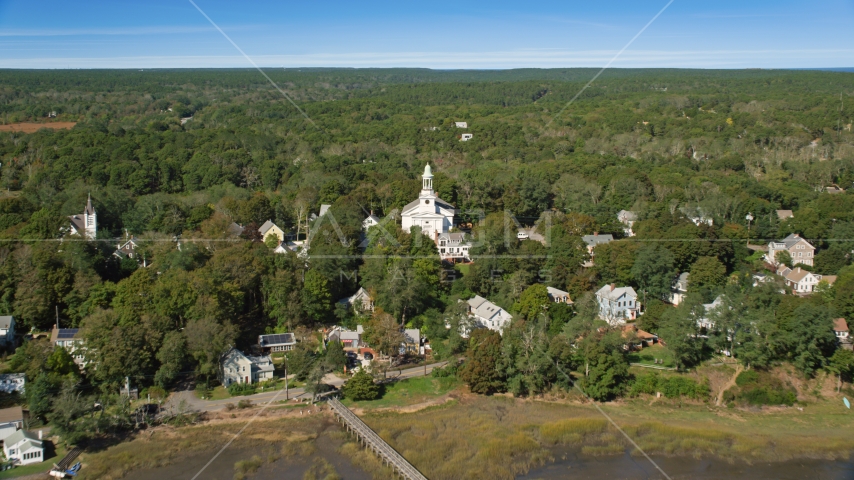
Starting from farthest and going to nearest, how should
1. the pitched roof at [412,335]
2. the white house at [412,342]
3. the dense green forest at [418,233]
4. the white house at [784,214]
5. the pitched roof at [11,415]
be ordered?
the white house at [784,214] → the pitched roof at [412,335] → the white house at [412,342] → the dense green forest at [418,233] → the pitched roof at [11,415]

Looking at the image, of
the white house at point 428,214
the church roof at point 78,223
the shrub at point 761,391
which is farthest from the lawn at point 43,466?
the shrub at point 761,391

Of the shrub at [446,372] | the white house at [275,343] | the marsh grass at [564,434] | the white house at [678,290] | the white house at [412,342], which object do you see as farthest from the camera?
the white house at [678,290]

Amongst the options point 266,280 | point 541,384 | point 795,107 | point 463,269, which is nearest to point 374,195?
point 463,269

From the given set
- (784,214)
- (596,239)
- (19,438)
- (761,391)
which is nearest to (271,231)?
(596,239)

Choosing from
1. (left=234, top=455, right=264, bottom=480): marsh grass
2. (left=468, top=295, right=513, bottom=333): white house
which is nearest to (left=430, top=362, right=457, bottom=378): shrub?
(left=468, top=295, right=513, bottom=333): white house

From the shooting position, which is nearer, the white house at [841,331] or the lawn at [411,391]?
the lawn at [411,391]

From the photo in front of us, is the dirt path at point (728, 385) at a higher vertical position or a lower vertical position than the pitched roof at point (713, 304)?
lower

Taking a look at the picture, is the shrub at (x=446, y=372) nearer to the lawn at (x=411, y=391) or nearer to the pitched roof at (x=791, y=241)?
the lawn at (x=411, y=391)
